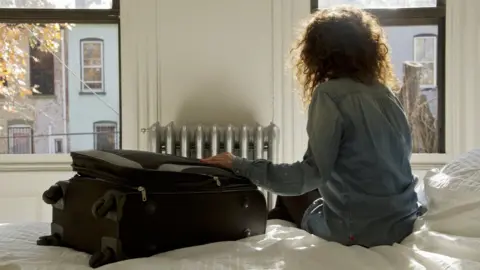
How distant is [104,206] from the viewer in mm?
1346

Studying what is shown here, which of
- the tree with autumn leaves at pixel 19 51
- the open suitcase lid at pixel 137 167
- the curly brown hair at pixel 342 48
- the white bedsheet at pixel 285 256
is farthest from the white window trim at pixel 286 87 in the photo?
the white bedsheet at pixel 285 256

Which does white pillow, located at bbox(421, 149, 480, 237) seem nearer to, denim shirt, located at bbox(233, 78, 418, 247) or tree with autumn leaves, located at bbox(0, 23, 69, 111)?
denim shirt, located at bbox(233, 78, 418, 247)

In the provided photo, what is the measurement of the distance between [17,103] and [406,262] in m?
2.49

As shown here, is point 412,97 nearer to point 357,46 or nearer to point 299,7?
point 299,7

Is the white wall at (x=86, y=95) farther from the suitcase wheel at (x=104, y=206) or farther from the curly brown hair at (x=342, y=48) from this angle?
the suitcase wheel at (x=104, y=206)

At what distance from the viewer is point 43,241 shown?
156 centimetres

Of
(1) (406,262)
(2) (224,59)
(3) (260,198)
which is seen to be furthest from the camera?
(2) (224,59)

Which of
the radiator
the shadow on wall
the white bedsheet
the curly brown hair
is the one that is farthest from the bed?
the shadow on wall

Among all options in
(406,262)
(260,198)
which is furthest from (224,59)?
(406,262)

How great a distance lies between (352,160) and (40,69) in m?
2.17

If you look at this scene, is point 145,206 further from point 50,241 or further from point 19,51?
point 19,51

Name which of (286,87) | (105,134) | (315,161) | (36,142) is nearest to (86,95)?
(105,134)

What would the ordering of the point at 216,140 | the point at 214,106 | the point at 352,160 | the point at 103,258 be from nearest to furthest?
the point at 103,258 < the point at 352,160 < the point at 216,140 < the point at 214,106

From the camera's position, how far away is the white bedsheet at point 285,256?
1.26m
